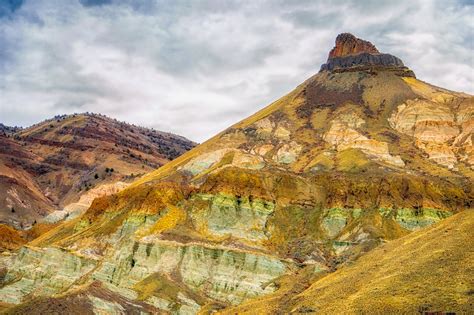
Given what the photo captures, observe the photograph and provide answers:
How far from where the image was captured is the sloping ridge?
70125mm

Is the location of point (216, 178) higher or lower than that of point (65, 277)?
higher

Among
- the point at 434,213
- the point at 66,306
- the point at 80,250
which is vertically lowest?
the point at 66,306

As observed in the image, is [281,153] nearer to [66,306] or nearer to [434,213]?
[434,213]

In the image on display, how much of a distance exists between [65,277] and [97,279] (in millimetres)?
11313

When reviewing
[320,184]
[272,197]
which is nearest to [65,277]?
[272,197]

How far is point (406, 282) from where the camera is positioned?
78.7 meters

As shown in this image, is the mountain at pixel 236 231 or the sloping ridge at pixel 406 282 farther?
the mountain at pixel 236 231

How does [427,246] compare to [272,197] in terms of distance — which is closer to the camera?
[427,246]

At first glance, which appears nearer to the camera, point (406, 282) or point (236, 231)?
point (406, 282)

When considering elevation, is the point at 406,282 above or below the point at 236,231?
below

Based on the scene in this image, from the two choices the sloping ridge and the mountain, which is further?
the mountain

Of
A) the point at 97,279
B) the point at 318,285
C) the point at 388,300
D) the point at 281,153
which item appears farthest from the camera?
the point at 281,153

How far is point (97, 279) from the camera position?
12631 cm

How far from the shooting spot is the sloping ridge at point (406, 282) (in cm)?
7012
